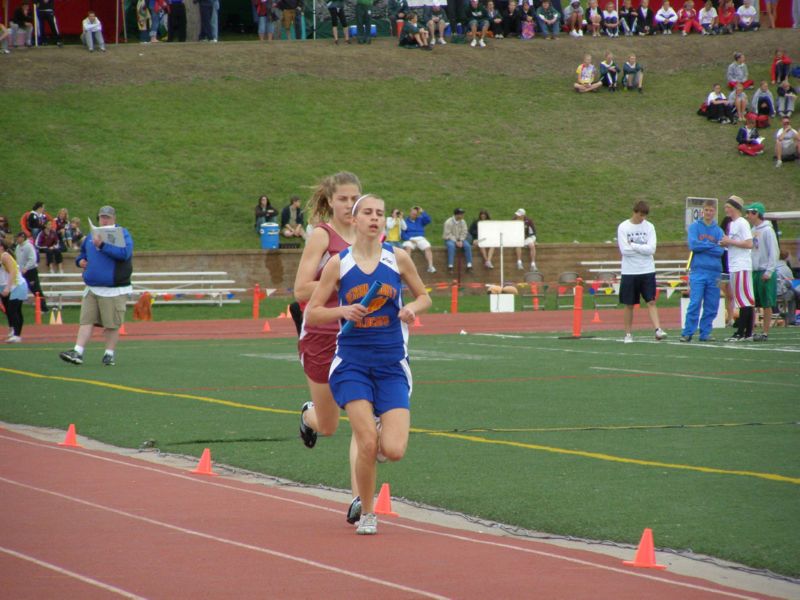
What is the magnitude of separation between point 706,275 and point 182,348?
830 centimetres

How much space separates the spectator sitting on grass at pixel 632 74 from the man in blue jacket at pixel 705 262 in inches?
1224

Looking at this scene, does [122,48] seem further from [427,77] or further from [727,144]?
[727,144]

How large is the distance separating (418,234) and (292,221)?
3449 mm

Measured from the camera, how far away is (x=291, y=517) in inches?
316

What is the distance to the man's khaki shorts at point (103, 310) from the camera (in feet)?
58.1

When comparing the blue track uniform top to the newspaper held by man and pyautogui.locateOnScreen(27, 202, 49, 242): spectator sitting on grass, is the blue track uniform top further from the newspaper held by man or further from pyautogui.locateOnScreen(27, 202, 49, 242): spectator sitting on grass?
pyautogui.locateOnScreen(27, 202, 49, 242): spectator sitting on grass

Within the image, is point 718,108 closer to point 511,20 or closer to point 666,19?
point 666,19

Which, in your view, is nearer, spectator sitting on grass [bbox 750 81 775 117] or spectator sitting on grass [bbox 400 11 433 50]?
spectator sitting on grass [bbox 750 81 775 117]

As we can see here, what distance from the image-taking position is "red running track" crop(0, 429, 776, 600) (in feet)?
20.0

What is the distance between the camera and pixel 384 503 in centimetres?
830

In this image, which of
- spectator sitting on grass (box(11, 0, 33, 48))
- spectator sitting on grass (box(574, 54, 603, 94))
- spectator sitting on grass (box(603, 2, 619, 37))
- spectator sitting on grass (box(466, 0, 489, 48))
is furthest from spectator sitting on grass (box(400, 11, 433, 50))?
spectator sitting on grass (box(11, 0, 33, 48))

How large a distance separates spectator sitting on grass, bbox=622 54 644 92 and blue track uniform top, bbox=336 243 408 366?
4430 cm

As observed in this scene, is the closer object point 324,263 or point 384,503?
point 324,263

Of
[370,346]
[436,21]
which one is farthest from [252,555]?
[436,21]
